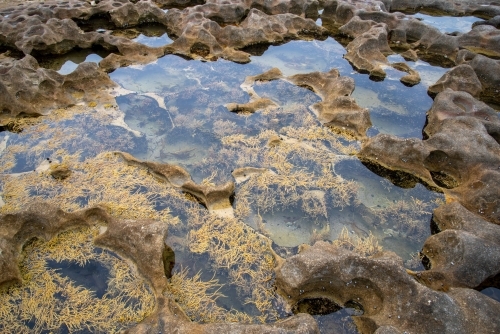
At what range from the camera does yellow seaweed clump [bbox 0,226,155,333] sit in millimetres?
5629

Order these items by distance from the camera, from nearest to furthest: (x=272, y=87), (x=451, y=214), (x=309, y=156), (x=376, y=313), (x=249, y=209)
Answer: (x=376, y=313) < (x=451, y=214) < (x=249, y=209) < (x=309, y=156) < (x=272, y=87)

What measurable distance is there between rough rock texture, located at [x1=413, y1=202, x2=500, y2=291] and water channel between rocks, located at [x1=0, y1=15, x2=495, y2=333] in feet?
1.40

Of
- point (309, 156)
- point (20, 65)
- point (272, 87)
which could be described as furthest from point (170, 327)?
point (20, 65)

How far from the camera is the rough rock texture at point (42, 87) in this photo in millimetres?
9773

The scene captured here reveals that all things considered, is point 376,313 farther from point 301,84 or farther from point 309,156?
point 301,84

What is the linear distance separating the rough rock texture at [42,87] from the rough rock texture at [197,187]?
3736 millimetres

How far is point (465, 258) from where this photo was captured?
609cm

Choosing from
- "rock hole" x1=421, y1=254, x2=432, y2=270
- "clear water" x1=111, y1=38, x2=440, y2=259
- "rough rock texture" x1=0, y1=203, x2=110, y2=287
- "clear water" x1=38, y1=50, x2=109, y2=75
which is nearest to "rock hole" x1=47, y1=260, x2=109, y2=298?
"rough rock texture" x1=0, y1=203, x2=110, y2=287

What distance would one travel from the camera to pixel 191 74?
39.1 ft

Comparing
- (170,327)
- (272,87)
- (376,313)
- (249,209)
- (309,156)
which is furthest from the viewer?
(272,87)

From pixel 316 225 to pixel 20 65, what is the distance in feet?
30.7

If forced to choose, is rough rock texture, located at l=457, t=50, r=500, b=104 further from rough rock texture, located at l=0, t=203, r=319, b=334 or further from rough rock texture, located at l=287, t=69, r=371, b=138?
rough rock texture, located at l=0, t=203, r=319, b=334

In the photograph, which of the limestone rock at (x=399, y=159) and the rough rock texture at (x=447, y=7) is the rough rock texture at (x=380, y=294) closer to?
the limestone rock at (x=399, y=159)

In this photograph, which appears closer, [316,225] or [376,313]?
[376,313]
